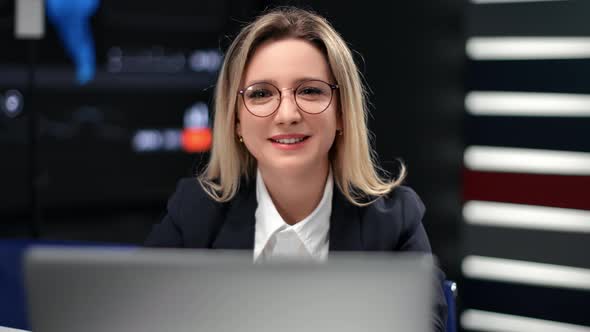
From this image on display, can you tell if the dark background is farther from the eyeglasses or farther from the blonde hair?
the eyeglasses

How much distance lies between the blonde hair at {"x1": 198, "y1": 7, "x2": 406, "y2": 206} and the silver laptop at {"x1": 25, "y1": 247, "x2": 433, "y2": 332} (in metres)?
0.88

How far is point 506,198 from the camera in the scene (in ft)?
12.4

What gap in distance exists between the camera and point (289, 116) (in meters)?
1.59

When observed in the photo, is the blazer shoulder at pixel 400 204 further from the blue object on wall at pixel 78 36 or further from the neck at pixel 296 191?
the blue object on wall at pixel 78 36

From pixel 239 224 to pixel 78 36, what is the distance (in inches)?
140

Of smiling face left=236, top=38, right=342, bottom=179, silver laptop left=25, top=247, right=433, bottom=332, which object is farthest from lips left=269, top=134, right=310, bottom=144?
silver laptop left=25, top=247, right=433, bottom=332

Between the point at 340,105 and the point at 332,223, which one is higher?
the point at 340,105

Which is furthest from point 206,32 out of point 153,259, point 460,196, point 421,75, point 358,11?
point 153,259

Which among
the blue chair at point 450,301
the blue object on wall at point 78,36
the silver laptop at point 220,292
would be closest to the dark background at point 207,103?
the blue object on wall at point 78,36

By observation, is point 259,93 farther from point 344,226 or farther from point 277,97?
point 344,226

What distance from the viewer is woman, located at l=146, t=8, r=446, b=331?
1.63 m

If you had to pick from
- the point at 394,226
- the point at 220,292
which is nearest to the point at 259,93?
the point at 394,226

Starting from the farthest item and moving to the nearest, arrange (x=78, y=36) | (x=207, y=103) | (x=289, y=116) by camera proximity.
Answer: (x=78, y=36)
(x=207, y=103)
(x=289, y=116)

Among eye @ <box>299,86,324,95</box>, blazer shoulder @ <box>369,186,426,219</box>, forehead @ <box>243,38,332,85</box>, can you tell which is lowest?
blazer shoulder @ <box>369,186,426,219</box>
